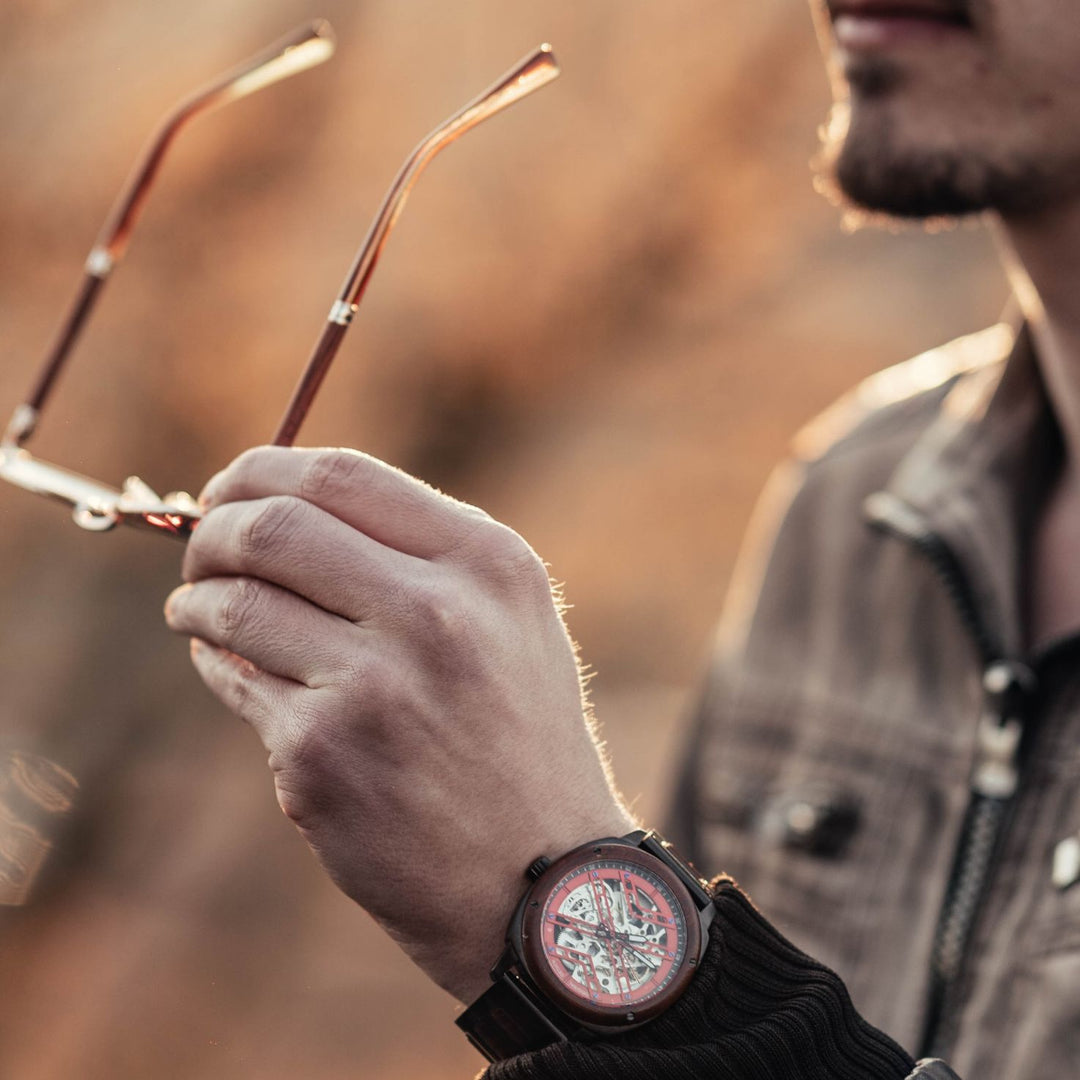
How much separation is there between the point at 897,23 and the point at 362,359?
231 centimetres

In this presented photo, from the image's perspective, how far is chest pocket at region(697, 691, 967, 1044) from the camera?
172 centimetres

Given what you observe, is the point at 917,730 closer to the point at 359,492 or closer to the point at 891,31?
the point at 891,31

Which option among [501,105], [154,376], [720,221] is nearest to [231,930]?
[154,376]

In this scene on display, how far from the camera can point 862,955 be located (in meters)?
1.78

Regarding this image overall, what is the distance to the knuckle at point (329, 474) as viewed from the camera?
93 cm

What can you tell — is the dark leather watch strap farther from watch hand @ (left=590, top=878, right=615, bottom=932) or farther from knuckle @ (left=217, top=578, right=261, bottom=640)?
knuckle @ (left=217, top=578, right=261, bottom=640)

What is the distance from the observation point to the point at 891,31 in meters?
1.66

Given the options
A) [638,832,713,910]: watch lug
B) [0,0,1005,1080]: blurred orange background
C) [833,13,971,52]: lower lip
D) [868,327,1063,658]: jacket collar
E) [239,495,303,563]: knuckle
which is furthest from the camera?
[0,0,1005,1080]: blurred orange background

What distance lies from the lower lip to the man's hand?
1.02 meters

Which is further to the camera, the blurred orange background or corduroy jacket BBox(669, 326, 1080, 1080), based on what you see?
the blurred orange background

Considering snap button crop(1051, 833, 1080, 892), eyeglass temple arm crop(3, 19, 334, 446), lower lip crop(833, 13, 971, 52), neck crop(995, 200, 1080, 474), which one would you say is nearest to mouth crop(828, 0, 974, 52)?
lower lip crop(833, 13, 971, 52)

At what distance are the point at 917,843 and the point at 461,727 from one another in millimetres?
1014

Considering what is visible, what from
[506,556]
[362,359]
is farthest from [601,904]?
[362,359]

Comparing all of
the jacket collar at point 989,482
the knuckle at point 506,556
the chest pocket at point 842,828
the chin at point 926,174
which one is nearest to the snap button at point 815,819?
the chest pocket at point 842,828
